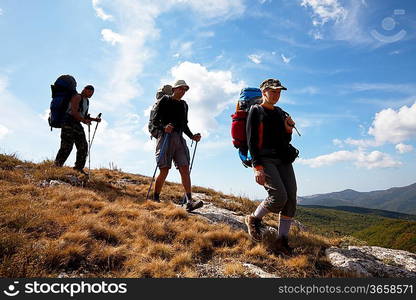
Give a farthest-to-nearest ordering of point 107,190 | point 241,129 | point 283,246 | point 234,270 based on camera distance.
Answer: point 107,190 → point 241,129 → point 283,246 → point 234,270

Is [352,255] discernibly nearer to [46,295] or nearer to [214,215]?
[214,215]

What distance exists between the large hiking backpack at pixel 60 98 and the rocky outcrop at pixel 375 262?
320 inches

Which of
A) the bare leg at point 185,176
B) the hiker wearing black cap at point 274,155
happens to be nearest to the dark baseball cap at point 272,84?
the hiker wearing black cap at point 274,155

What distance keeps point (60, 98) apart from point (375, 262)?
29.8 feet

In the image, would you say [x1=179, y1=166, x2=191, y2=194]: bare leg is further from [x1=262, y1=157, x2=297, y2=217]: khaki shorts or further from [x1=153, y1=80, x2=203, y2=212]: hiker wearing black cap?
[x1=262, y1=157, x2=297, y2=217]: khaki shorts

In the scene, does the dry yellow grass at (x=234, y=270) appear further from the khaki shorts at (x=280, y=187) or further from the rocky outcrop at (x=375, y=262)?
the rocky outcrop at (x=375, y=262)

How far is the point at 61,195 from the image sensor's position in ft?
20.9

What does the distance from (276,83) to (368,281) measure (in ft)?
11.3

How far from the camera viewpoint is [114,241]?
4734mm

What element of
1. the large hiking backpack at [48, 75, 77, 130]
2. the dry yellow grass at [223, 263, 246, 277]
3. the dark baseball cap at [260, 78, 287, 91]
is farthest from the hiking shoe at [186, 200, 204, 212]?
the large hiking backpack at [48, 75, 77, 130]

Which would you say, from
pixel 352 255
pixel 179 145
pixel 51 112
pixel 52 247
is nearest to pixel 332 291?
pixel 352 255

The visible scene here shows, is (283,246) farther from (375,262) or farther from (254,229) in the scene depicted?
(375,262)

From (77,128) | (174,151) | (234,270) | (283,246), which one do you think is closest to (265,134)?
(283,246)

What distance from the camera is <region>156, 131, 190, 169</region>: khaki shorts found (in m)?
7.38
